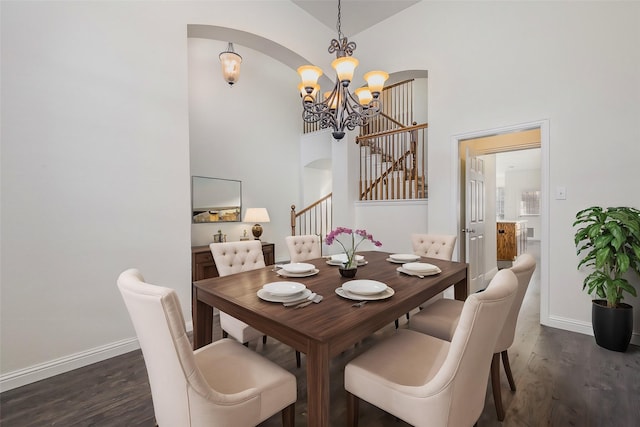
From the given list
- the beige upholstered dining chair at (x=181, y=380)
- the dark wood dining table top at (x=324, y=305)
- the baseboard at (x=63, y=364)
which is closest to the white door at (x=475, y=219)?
the dark wood dining table top at (x=324, y=305)

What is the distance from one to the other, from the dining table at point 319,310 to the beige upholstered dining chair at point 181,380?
188 millimetres

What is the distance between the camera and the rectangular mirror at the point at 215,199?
183 inches

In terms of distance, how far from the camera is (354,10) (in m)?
3.84

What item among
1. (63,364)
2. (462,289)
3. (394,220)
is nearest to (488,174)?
(394,220)

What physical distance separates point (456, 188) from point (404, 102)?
3601 millimetres

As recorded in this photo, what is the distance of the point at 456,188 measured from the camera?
11.5 ft

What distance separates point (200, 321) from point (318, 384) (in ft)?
3.45

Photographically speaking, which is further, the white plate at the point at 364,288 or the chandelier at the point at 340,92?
the chandelier at the point at 340,92

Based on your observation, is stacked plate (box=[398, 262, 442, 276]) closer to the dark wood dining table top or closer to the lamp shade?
the dark wood dining table top

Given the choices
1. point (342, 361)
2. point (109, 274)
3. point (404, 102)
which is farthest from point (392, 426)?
point (404, 102)

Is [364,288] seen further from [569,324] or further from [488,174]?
[488,174]

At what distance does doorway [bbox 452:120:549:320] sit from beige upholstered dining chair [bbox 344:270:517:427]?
7.51ft

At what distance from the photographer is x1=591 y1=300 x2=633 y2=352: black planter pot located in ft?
7.63

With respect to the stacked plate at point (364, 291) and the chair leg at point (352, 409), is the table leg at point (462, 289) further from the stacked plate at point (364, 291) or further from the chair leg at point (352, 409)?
the chair leg at point (352, 409)
